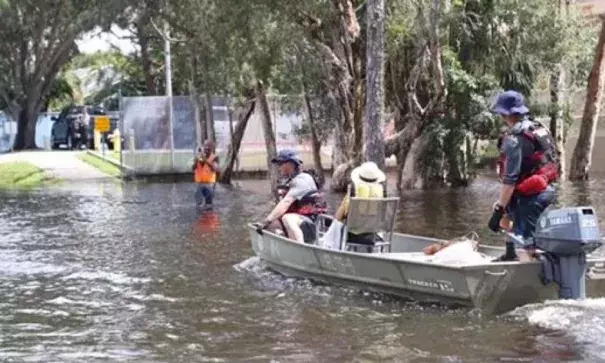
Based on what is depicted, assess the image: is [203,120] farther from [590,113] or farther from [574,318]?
[574,318]

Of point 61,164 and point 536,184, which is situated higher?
point 536,184

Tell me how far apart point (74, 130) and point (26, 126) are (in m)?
3.40

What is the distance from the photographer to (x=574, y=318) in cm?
980

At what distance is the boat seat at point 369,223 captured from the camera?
1209 centimetres

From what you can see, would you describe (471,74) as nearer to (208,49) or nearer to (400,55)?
(400,55)

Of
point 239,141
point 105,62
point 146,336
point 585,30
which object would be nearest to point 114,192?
point 239,141

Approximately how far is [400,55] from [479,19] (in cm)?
222

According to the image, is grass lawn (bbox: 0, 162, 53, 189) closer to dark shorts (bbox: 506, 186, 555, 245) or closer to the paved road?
the paved road

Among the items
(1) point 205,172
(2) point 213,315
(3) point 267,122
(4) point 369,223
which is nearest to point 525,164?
(4) point 369,223

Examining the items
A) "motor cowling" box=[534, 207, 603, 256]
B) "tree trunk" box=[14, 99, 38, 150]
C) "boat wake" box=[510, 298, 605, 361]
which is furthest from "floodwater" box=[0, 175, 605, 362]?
"tree trunk" box=[14, 99, 38, 150]

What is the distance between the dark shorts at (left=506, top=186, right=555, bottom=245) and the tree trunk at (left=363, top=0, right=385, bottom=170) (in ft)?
32.8

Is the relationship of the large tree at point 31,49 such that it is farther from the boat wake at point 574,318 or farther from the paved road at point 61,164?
the boat wake at point 574,318

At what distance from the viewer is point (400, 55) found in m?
26.4

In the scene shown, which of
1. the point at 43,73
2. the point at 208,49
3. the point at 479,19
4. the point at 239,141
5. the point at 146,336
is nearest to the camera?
the point at 146,336
